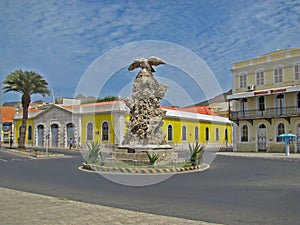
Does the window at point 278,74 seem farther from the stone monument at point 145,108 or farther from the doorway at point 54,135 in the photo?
the doorway at point 54,135

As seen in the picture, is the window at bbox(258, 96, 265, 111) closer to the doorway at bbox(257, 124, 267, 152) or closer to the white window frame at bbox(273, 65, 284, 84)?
the doorway at bbox(257, 124, 267, 152)

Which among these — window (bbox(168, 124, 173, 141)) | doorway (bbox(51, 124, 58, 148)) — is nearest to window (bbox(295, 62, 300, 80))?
window (bbox(168, 124, 173, 141))

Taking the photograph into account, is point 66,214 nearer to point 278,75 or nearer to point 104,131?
point 278,75

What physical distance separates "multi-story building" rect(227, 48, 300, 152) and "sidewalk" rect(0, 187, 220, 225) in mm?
30022

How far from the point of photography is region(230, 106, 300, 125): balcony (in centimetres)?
3416

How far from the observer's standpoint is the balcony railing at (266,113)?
34.1 meters

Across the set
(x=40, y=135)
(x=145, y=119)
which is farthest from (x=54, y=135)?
(x=145, y=119)

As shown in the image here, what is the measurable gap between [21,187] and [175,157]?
404 inches

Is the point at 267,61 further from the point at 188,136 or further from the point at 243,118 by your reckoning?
the point at 188,136

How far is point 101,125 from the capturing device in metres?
42.1

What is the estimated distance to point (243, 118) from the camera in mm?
38094

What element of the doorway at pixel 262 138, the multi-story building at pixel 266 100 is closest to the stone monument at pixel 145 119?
the multi-story building at pixel 266 100

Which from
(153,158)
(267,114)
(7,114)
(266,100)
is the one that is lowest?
(153,158)

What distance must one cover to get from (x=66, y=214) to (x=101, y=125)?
3520 centimetres
